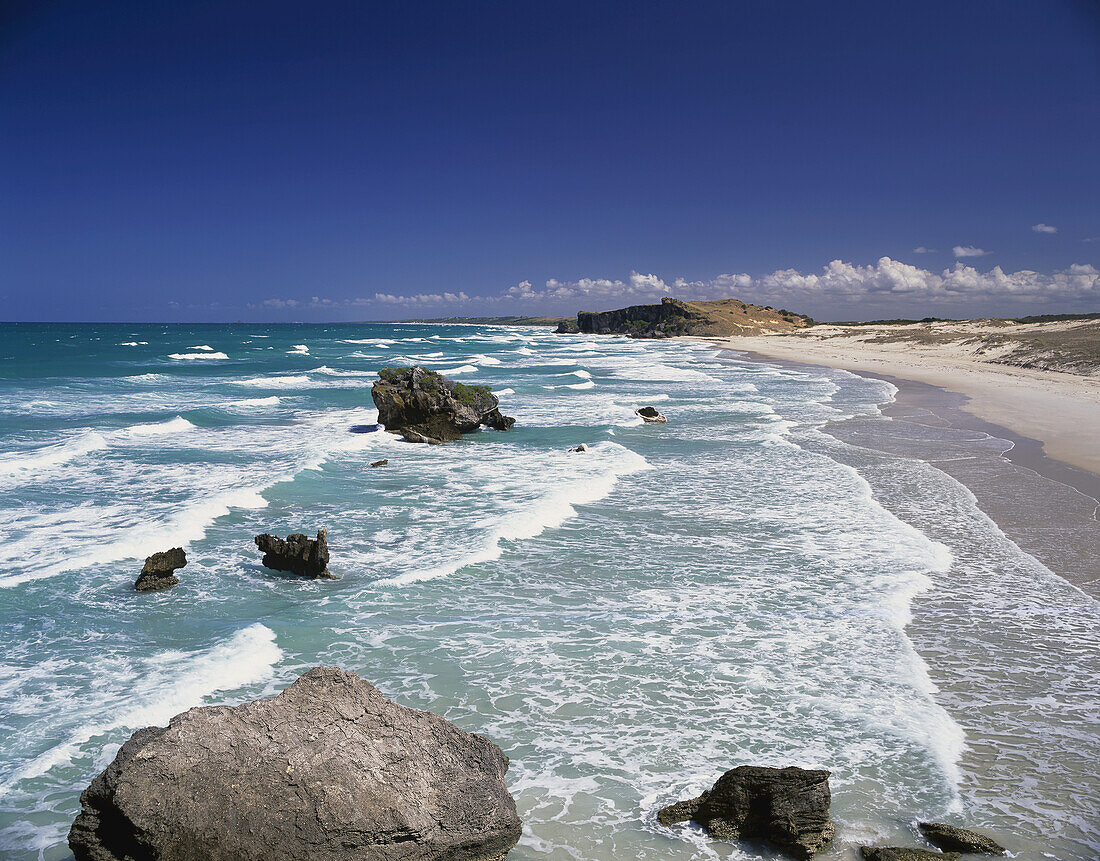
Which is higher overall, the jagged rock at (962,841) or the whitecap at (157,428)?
the whitecap at (157,428)

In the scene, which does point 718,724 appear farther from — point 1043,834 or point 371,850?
point 371,850

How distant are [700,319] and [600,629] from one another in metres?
129

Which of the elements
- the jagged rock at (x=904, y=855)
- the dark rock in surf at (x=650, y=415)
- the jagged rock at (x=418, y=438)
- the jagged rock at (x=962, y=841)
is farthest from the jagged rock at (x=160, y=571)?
the dark rock in surf at (x=650, y=415)

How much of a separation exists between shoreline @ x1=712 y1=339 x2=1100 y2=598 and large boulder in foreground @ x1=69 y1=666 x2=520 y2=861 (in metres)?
9.14

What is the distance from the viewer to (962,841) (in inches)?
187

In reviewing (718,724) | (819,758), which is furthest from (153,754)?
(819,758)

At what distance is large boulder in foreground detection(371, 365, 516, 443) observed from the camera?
905 inches

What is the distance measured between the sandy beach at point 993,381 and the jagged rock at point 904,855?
16.1 m

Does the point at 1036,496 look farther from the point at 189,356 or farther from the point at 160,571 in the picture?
the point at 189,356

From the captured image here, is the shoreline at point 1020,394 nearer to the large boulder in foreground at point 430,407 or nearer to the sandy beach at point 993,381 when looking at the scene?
the sandy beach at point 993,381

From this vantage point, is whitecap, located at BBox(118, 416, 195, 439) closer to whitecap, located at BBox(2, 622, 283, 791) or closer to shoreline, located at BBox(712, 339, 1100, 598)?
whitecap, located at BBox(2, 622, 283, 791)

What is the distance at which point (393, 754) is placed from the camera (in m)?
4.61

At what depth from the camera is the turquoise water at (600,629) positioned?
5625mm

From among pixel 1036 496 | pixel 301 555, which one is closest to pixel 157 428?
pixel 301 555
